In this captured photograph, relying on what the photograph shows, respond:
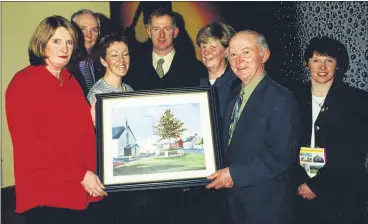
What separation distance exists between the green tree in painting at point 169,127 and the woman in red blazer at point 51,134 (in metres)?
0.36

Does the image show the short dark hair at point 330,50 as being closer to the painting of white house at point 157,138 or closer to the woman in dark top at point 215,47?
the woman in dark top at point 215,47

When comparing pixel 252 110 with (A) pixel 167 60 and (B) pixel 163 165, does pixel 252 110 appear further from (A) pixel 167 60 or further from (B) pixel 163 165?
(A) pixel 167 60

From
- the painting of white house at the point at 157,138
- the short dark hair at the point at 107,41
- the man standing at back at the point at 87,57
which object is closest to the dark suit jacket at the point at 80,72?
the man standing at back at the point at 87,57

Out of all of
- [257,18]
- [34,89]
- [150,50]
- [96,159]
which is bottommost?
[96,159]

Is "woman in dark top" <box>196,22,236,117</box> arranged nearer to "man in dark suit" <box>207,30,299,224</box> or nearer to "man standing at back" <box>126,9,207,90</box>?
"man standing at back" <box>126,9,207,90</box>

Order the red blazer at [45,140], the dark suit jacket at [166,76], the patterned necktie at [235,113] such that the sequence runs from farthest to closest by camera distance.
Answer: the dark suit jacket at [166,76], the patterned necktie at [235,113], the red blazer at [45,140]

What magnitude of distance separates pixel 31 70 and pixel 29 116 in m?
0.23

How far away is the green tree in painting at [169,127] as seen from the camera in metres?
1.85

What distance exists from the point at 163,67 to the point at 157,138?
2.28ft

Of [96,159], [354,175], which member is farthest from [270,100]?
[96,159]

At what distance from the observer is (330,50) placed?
82.9 inches

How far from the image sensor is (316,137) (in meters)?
1.99

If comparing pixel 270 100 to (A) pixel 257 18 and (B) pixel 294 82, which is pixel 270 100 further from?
(A) pixel 257 18

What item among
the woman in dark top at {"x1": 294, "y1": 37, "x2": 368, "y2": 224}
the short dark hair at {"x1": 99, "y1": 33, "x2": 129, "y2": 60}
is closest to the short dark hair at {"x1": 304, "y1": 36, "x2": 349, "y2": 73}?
the woman in dark top at {"x1": 294, "y1": 37, "x2": 368, "y2": 224}
